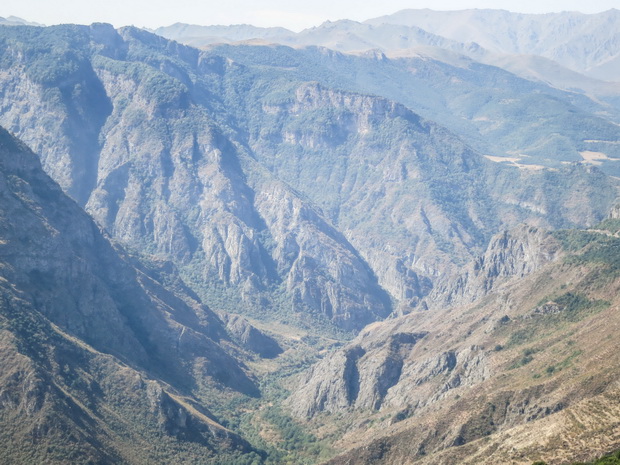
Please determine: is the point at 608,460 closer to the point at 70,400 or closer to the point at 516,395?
the point at 516,395

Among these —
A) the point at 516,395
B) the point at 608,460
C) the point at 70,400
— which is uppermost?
the point at 608,460

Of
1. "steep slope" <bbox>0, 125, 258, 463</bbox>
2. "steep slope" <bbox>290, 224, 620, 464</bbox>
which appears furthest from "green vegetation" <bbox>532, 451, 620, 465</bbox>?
"steep slope" <bbox>0, 125, 258, 463</bbox>

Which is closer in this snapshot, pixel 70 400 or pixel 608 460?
pixel 608 460

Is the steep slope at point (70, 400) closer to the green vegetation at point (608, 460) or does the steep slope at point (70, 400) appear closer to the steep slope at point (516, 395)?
the steep slope at point (516, 395)

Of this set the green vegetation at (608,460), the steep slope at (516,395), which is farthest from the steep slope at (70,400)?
the green vegetation at (608,460)

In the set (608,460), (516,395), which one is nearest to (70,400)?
(516,395)

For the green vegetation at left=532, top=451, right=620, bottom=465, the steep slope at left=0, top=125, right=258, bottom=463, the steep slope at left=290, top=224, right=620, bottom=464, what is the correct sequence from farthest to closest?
the steep slope at left=0, top=125, right=258, bottom=463, the steep slope at left=290, top=224, right=620, bottom=464, the green vegetation at left=532, top=451, right=620, bottom=465

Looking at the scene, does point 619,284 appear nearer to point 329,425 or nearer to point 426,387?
point 426,387

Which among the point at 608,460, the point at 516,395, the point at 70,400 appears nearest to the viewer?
the point at 608,460

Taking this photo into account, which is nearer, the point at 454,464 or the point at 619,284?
the point at 454,464

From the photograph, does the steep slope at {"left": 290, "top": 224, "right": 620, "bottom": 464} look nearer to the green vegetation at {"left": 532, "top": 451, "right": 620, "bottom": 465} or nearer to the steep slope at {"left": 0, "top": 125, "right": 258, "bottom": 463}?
the green vegetation at {"left": 532, "top": 451, "right": 620, "bottom": 465}


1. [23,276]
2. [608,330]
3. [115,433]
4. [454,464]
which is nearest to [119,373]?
[115,433]
